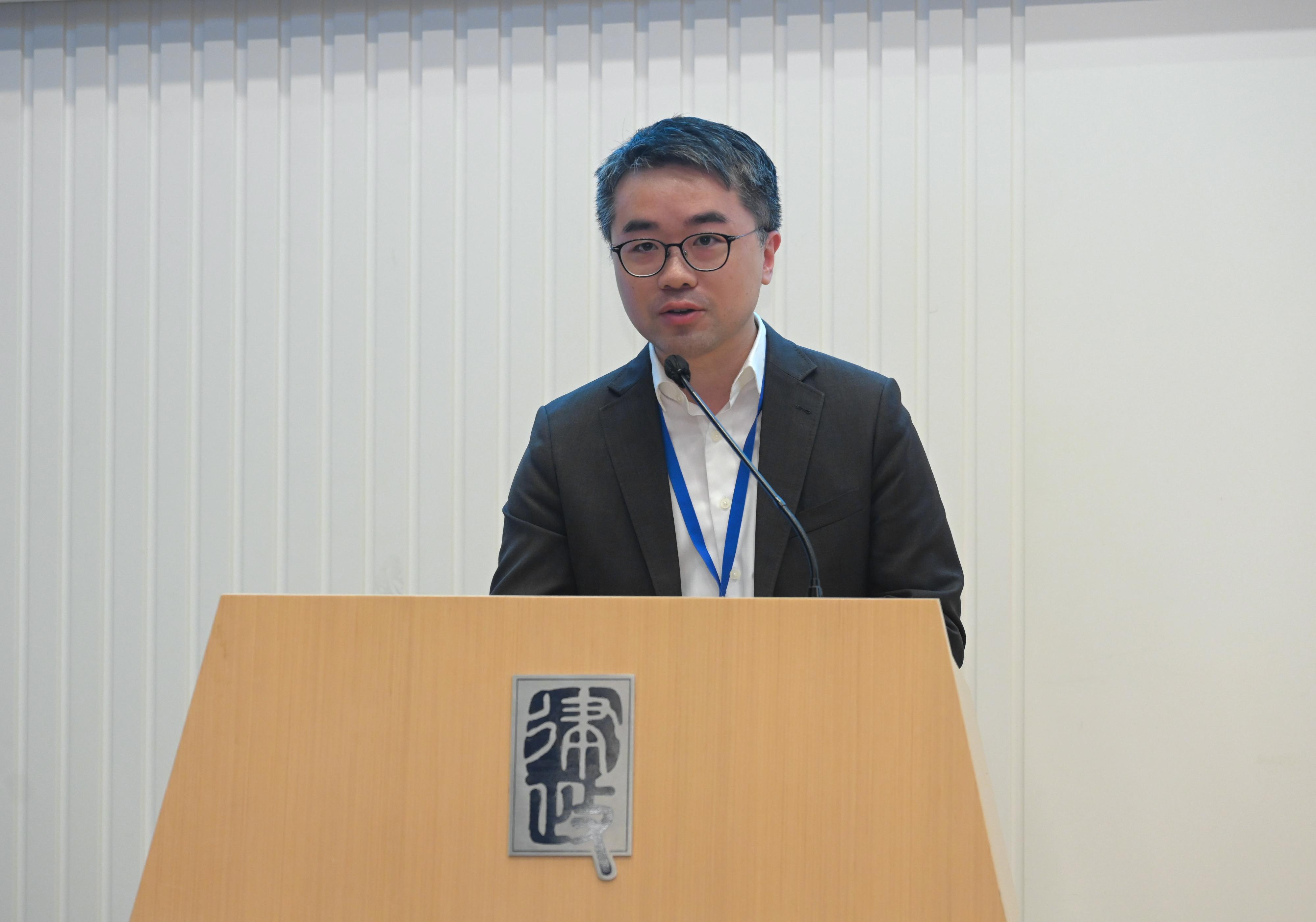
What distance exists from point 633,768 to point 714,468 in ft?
2.45

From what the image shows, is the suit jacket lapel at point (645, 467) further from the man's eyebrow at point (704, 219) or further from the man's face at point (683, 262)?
the man's eyebrow at point (704, 219)

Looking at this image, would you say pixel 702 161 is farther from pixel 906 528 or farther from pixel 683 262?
pixel 906 528

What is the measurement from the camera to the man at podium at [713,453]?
154 cm

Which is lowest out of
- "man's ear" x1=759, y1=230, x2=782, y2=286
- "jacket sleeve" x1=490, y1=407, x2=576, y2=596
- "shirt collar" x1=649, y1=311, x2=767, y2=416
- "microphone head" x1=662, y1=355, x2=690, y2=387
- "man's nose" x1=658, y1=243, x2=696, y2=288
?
"jacket sleeve" x1=490, y1=407, x2=576, y2=596

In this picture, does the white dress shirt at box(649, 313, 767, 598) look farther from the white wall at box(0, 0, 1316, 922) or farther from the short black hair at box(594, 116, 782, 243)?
the white wall at box(0, 0, 1316, 922)

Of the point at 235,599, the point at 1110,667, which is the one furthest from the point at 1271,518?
the point at 235,599

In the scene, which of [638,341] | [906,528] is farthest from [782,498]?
[638,341]

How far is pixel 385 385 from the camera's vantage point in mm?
2572

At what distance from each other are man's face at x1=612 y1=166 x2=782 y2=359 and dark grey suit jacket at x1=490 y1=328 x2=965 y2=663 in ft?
0.44

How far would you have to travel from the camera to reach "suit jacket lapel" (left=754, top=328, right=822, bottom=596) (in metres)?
1.46

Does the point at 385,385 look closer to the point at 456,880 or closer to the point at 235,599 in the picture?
the point at 235,599

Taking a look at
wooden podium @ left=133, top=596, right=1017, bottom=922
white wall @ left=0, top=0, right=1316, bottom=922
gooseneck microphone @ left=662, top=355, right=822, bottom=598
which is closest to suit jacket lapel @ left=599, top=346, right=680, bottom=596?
gooseneck microphone @ left=662, top=355, right=822, bottom=598

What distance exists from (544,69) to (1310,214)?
1.80 metres

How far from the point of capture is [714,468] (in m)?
1.61
